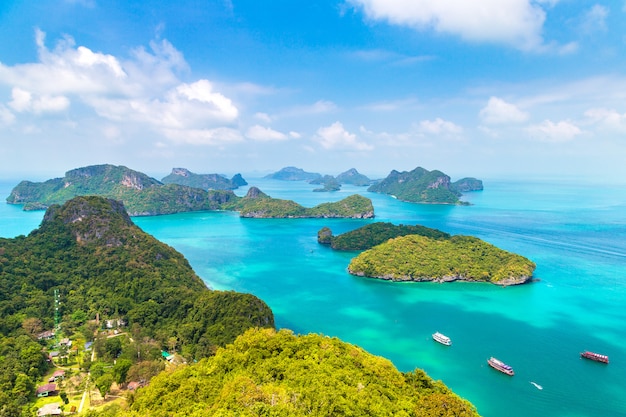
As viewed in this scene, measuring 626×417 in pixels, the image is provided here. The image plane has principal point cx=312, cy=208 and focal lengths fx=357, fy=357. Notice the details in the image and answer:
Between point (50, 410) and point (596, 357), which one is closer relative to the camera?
point (50, 410)

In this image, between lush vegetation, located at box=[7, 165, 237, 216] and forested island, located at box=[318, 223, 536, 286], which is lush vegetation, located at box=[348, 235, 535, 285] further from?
lush vegetation, located at box=[7, 165, 237, 216]

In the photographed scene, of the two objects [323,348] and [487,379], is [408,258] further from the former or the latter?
[323,348]

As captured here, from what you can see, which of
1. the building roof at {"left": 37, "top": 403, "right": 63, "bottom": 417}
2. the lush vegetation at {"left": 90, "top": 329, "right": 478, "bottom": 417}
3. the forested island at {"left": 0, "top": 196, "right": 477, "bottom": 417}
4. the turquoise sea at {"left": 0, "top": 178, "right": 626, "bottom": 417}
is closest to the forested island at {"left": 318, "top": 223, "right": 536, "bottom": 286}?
the turquoise sea at {"left": 0, "top": 178, "right": 626, "bottom": 417}

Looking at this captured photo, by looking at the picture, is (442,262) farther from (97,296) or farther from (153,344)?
(97,296)

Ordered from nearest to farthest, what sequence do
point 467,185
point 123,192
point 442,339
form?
point 442,339, point 123,192, point 467,185

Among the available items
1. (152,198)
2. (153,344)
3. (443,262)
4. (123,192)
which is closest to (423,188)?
(152,198)

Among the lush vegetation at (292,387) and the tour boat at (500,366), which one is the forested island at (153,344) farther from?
the tour boat at (500,366)

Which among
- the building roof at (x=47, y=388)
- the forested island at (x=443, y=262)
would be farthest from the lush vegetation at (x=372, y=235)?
the building roof at (x=47, y=388)
